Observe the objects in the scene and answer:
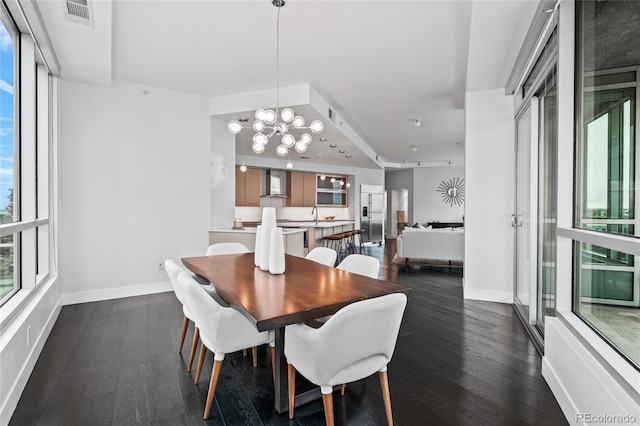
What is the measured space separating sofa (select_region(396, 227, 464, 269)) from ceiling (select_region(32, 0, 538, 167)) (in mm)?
2356

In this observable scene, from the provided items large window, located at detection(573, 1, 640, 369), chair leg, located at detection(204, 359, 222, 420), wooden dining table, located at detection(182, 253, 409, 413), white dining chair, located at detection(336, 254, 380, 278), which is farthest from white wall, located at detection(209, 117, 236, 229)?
large window, located at detection(573, 1, 640, 369)

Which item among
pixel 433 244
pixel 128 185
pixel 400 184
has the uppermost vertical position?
pixel 400 184

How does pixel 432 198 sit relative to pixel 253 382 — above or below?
above

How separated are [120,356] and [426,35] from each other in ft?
12.9

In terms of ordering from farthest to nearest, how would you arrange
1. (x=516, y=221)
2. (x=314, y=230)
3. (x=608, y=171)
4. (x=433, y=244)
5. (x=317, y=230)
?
(x=317, y=230), (x=314, y=230), (x=433, y=244), (x=516, y=221), (x=608, y=171)

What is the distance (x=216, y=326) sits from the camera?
1761 mm

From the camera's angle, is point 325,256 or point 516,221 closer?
point 325,256

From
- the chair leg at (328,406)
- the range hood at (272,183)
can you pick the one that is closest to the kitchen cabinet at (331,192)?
the range hood at (272,183)

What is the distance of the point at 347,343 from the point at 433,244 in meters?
5.12

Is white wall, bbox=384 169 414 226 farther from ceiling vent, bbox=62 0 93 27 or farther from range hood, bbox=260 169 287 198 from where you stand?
ceiling vent, bbox=62 0 93 27

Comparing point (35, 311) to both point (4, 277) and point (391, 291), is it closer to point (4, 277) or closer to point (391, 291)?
point (4, 277)

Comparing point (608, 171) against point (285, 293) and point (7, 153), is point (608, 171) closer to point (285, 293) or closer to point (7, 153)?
point (285, 293)

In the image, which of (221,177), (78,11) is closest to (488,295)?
(221,177)

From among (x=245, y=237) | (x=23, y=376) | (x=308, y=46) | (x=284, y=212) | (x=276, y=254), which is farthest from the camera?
(x=284, y=212)
